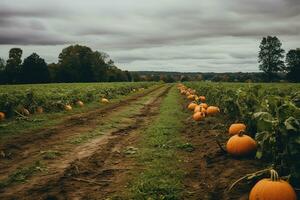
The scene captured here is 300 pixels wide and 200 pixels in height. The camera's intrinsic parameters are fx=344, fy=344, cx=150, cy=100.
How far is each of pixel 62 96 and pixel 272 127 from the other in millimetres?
16495

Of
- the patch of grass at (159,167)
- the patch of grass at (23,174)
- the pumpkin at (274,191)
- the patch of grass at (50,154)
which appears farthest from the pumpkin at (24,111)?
the pumpkin at (274,191)

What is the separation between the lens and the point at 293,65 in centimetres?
8925

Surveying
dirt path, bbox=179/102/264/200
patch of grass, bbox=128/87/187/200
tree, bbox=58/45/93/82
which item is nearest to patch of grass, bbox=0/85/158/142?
patch of grass, bbox=128/87/187/200

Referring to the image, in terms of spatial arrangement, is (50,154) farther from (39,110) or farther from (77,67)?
(77,67)

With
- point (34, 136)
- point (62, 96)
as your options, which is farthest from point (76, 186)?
point (62, 96)

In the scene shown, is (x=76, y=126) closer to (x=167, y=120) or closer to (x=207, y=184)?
(x=167, y=120)

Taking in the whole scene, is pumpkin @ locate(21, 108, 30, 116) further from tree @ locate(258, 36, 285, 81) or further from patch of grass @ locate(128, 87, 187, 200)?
tree @ locate(258, 36, 285, 81)

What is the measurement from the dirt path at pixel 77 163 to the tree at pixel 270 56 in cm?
8374

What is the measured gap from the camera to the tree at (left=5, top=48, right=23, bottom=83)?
88.4m

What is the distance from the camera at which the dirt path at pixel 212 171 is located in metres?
5.58

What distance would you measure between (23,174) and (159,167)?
2777 mm

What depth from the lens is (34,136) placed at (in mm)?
11039

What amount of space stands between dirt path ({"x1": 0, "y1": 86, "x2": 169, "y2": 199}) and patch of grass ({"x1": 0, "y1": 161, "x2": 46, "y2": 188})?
11 centimetres

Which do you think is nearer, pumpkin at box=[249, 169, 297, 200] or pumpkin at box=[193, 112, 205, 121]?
pumpkin at box=[249, 169, 297, 200]
